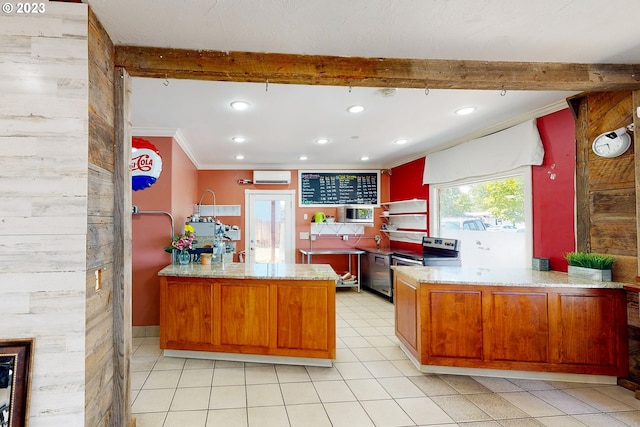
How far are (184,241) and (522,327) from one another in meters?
3.37

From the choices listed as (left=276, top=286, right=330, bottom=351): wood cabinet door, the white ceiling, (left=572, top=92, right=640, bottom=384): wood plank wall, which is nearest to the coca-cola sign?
the white ceiling

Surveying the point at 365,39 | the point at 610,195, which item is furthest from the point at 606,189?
the point at 365,39

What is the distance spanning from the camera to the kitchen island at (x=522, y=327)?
8.15 feet

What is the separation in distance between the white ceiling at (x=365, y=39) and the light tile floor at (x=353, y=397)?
8.06ft

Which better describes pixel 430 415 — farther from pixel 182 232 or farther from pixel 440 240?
pixel 182 232

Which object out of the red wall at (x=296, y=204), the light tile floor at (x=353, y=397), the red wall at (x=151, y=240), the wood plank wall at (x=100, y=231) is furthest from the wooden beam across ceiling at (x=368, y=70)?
the red wall at (x=296, y=204)

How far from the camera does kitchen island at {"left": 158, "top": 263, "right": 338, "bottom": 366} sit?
9.48 ft

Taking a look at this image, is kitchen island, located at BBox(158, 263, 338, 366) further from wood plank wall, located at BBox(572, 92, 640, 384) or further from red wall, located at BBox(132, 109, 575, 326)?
wood plank wall, located at BBox(572, 92, 640, 384)

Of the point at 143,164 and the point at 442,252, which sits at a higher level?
the point at 143,164

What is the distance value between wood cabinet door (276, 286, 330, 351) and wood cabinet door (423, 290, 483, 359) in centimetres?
93

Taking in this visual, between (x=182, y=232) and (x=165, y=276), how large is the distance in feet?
3.50

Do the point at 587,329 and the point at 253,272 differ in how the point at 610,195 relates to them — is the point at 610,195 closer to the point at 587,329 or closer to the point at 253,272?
the point at 587,329

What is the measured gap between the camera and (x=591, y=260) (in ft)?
8.52

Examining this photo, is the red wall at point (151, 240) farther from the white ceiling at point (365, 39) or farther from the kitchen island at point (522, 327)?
the kitchen island at point (522, 327)
